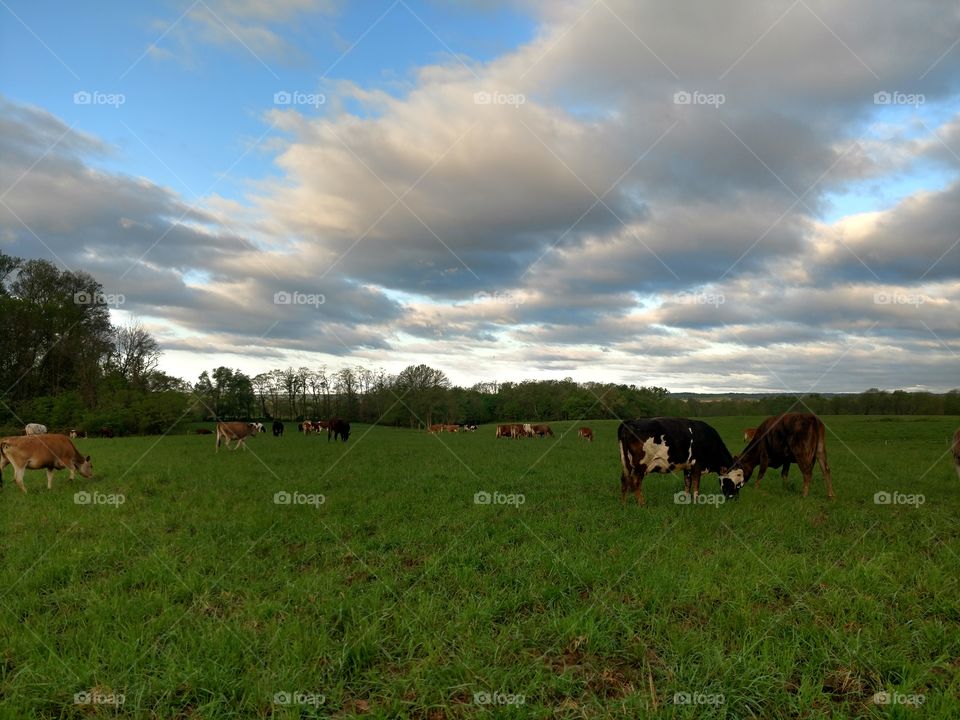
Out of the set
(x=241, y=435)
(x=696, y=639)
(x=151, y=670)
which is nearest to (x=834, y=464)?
(x=696, y=639)

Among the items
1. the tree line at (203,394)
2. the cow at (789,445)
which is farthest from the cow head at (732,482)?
the tree line at (203,394)

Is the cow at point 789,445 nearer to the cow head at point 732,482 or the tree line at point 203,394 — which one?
the cow head at point 732,482

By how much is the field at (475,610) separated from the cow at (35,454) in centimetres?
225

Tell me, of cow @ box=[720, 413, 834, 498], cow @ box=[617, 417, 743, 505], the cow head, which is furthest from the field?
cow @ box=[720, 413, 834, 498]

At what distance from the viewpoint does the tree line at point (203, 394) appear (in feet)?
150

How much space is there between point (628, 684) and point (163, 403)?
52.2m

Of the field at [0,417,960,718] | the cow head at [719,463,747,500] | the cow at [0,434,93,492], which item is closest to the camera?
the field at [0,417,960,718]

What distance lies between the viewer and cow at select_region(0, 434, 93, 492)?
12492 mm

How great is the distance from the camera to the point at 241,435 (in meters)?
29.0

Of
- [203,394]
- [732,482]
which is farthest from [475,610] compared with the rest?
[203,394]

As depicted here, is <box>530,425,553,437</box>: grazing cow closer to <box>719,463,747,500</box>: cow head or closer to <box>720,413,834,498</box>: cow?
<box>720,413,834,498</box>: cow

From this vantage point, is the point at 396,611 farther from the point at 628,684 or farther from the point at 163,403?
the point at 163,403

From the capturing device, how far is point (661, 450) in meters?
11.6

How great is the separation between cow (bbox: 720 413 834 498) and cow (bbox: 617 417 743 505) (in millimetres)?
1497
